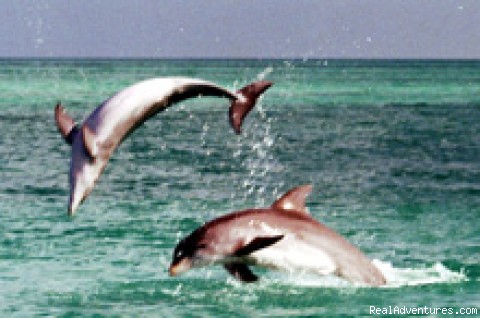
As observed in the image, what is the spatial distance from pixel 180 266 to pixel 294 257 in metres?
1.50

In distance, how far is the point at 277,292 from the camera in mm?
17672

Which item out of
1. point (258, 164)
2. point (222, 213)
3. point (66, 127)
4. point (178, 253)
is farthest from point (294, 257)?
point (258, 164)

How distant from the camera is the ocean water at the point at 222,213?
1723 centimetres

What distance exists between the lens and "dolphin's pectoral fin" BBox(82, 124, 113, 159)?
14.9 metres

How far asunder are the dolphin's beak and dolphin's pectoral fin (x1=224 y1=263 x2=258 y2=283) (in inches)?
23.5

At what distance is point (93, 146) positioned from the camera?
49.0 ft

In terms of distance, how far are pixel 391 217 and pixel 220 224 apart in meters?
10.8

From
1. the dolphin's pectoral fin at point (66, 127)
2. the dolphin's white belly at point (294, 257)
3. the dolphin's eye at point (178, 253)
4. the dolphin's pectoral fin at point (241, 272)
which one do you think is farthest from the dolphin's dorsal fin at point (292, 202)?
the dolphin's pectoral fin at point (66, 127)

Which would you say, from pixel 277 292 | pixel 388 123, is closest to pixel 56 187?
pixel 277 292

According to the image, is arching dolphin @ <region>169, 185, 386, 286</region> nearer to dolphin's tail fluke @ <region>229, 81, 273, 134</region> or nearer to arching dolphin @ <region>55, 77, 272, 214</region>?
dolphin's tail fluke @ <region>229, 81, 273, 134</region>

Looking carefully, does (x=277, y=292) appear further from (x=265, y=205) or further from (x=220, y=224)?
(x=265, y=205)

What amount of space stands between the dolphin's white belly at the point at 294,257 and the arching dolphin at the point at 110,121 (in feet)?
6.64

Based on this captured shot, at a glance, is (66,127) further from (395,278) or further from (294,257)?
(395,278)

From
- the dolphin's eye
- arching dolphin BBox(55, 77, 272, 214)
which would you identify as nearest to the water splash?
arching dolphin BBox(55, 77, 272, 214)
